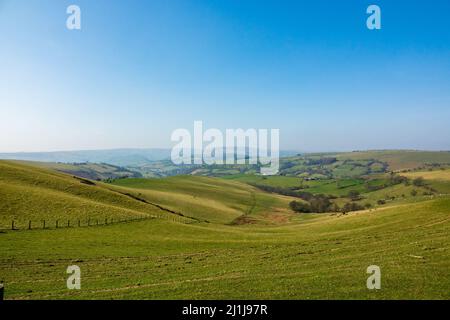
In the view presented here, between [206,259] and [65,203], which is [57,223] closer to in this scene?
[65,203]

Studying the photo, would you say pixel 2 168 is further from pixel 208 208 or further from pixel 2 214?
pixel 208 208

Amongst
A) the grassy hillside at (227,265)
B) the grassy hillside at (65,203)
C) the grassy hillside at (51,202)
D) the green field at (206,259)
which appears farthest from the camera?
the grassy hillside at (65,203)

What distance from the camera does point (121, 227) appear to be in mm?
51906

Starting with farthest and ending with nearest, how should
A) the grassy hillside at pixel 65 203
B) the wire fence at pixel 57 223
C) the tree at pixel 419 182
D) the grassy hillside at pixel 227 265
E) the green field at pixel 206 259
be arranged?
the tree at pixel 419 182
the grassy hillside at pixel 65 203
the wire fence at pixel 57 223
the green field at pixel 206 259
the grassy hillside at pixel 227 265

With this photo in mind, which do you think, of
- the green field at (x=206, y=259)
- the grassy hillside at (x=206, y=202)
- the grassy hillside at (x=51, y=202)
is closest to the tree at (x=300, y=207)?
the grassy hillside at (x=206, y=202)

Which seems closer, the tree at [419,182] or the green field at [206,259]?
the green field at [206,259]

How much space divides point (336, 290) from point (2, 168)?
260 ft

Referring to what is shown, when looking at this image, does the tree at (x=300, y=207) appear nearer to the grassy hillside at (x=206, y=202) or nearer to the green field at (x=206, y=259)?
the grassy hillside at (x=206, y=202)

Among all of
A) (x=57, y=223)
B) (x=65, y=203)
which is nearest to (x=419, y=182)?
(x=65, y=203)

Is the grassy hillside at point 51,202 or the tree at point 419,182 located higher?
the grassy hillside at point 51,202

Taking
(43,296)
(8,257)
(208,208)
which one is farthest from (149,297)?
(208,208)

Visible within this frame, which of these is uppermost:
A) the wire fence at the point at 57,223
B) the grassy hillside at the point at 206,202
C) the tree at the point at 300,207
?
the wire fence at the point at 57,223

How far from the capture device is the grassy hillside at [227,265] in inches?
736
